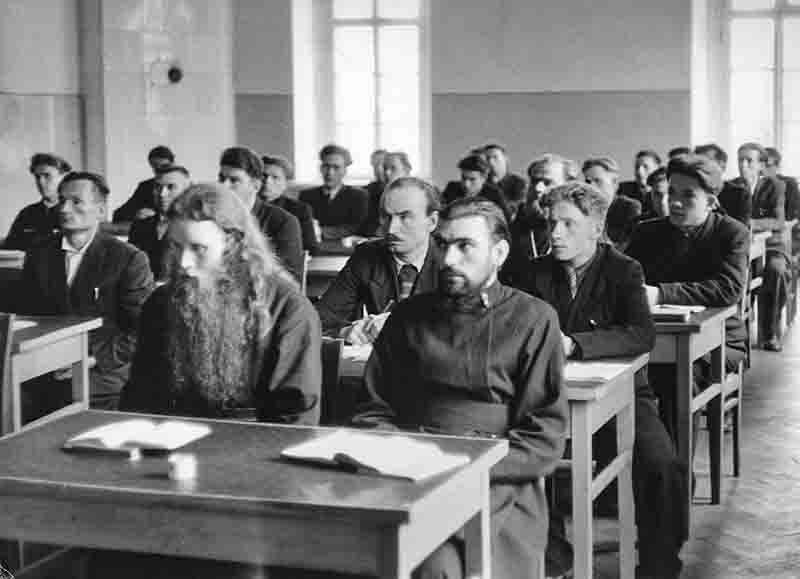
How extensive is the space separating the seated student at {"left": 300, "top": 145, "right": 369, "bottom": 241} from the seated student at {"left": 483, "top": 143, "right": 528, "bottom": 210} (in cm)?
102

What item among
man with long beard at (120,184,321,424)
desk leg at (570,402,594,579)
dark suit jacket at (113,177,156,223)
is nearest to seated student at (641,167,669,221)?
dark suit jacket at (113,177,156,223)

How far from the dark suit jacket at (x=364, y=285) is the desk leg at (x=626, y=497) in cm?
113

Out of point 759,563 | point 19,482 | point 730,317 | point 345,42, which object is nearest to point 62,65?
point 345,42

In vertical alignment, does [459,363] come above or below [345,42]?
below

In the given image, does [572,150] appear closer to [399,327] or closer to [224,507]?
[399,327]

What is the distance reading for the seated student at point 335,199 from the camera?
36.9 ft

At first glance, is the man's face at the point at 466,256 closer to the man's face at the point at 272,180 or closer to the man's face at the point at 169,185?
the man's face at the point at 169,185

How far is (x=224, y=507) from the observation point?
8.63 feet

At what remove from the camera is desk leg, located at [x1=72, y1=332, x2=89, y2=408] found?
17.5ft

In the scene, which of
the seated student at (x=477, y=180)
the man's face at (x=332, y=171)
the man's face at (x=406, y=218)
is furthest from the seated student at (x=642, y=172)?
the man's face at (x=406, y=218)

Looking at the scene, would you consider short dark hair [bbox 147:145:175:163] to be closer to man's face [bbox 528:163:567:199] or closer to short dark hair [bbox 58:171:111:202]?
man's face [bbox 528:163:567:199]

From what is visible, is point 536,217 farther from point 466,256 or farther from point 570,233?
point 466,256

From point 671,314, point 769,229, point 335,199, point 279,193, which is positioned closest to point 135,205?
point 279,193

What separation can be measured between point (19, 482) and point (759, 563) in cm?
282
